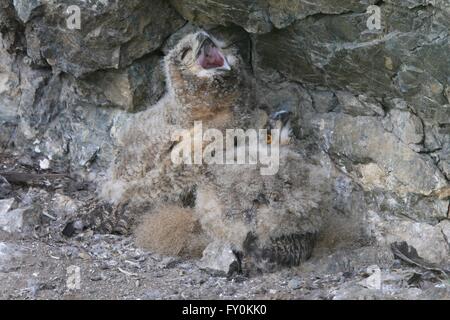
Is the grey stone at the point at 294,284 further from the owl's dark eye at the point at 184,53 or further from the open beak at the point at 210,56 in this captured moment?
the owl's dark eye at the point at 184,53

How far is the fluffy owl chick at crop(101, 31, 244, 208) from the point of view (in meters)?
5.16

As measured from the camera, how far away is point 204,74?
516cm

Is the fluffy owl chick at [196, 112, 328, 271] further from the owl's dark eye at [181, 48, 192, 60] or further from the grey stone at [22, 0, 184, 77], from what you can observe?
the grey stone at [22, 0, 184, 77]

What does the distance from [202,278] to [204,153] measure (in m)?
0.86

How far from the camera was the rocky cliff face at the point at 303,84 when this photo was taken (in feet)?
14.7

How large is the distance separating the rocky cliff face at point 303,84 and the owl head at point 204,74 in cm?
22

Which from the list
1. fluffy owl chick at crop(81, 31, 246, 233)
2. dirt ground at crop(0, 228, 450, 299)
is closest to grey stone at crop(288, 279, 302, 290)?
dirt ground at crop(0, 228, 450, 299)

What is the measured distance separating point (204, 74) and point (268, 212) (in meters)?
1.06

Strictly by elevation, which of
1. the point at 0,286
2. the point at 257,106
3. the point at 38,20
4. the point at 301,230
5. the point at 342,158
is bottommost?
the point at 0,286

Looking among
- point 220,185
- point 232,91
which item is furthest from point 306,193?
point 232,91

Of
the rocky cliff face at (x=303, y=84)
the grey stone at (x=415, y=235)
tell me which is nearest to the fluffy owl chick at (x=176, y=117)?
the rocky cliff face at (x=303, y=84)

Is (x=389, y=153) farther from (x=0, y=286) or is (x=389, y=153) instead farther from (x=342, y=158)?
(x=0, y=286)

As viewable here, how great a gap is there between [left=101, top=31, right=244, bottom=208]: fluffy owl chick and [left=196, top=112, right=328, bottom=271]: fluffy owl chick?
0.43m

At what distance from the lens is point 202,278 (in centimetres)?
473
